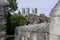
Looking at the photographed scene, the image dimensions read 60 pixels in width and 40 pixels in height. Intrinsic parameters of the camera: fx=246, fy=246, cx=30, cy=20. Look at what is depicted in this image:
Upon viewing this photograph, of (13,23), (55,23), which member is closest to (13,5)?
(13,23)

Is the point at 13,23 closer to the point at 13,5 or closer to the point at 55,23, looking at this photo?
the point at 13,5

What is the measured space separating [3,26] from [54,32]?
12.2 ft

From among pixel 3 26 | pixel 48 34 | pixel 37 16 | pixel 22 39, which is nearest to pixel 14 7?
pixel 37 16

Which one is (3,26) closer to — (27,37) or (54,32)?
(27,37)

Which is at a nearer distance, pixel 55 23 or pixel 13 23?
pixel 55 23

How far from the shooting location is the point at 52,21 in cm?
244

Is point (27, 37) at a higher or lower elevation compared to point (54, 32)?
lower

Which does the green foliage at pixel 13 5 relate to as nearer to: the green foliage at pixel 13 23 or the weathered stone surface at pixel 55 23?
the green foliage at pixel 13 23

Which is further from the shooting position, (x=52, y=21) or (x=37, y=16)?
(x=37, y=16)

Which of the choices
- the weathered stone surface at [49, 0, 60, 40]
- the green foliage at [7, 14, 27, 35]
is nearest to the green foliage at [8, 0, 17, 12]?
the green foliage at [7, 14, 27, 35]

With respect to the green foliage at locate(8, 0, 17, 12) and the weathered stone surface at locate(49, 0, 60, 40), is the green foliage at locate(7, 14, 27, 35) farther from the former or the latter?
the weathered stone surface at locate(49, 0, 60, 40)

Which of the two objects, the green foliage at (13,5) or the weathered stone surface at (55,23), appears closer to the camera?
the weathered stone surface at (55,23)

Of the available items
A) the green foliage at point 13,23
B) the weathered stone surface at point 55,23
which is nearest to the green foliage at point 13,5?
the green foliage at point 13,23

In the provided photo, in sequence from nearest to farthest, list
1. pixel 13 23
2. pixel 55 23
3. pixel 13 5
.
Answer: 1. pixel 55 23
2. pixel 13 23
3. pixel 13 5
